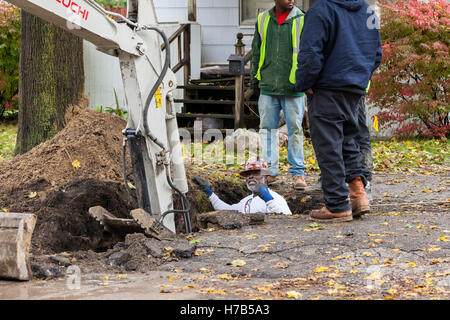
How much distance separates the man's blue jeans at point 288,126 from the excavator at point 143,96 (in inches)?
96.5

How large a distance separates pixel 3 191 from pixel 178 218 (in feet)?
5.89

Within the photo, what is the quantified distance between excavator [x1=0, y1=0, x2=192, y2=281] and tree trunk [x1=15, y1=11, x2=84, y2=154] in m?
3.07

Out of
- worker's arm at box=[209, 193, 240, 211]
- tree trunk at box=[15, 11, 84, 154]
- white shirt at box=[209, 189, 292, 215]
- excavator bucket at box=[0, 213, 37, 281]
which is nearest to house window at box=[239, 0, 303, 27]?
tree trunk at box=[15, 11, 84, 154]

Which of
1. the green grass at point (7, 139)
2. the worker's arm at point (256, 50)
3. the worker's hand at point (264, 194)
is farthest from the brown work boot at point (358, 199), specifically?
the green grass at point (7, 139)

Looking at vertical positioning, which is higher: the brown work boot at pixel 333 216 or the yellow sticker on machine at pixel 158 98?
the yellow sticker on machine at pixel 158 98

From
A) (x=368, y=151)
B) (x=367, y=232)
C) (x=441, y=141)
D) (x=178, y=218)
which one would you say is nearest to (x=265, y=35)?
(x=368, y=151)

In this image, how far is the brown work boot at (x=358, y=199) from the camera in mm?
5922

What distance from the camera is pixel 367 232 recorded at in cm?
525

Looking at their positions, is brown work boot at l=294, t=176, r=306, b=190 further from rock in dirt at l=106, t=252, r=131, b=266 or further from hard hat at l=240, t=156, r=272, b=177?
rock in dirt at l=106, t=252, r=131, b=266

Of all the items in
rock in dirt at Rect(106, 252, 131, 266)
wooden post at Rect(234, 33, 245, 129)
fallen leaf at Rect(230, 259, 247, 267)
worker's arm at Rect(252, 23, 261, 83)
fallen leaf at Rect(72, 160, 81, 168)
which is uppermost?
worker's arm at Rect(252, 23, 261, 83)

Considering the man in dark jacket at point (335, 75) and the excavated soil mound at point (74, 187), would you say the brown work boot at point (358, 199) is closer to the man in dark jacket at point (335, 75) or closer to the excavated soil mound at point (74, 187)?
the man in dark jacket at point (335, 75)

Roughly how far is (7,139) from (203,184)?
7384 mm

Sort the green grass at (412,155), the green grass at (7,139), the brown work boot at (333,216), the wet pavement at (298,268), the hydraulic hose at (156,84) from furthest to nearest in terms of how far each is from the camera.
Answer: the green grass at (7,139) → the green grass at (412,155) → the brown work boot at (333,216) → the hydraulic hose at (156,84) → the wet pavement at (298,268)

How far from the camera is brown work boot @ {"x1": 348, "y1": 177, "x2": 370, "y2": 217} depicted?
5.92 meters
